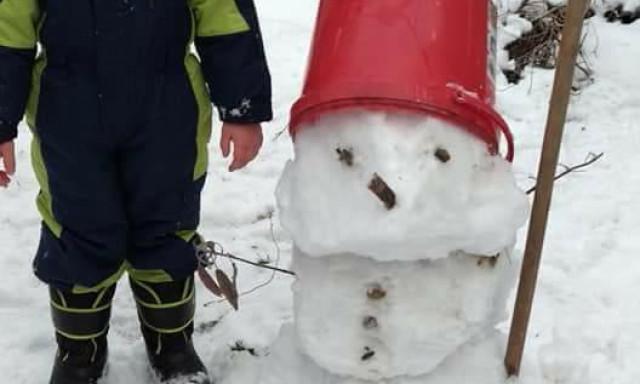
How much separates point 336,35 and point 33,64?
54 cm

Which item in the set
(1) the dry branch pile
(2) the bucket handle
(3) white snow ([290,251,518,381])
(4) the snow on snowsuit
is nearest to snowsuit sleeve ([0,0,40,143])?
(4) the snow on snowsuit

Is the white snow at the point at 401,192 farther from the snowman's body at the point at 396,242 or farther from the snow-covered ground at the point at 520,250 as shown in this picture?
the snow-covered ground at the point at 520,250

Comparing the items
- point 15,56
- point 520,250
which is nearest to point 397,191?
point 15,56

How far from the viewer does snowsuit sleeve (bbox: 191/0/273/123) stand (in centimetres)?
182

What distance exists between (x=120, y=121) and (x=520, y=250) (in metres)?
1.20

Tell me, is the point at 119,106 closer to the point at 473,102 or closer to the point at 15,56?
the point at 15,56

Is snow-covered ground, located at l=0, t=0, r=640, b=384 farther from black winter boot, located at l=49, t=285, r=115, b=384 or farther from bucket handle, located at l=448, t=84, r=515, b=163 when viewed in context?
bucket handle, located at l=448, t=84, r=515, b=163

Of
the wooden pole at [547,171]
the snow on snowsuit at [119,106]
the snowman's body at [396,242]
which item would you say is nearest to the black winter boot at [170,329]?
the snow on snowsuit at [119,106]

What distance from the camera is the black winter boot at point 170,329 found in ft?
7.06

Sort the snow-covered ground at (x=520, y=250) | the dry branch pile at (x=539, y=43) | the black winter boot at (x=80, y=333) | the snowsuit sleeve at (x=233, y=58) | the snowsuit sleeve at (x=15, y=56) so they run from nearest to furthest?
the snowsuit sleeve at (x=15, y=56) < the snowsuit sleeve at (x=233, y=58) < the black winter boot at (x=80, y=333) < the snow-covered ground at (x=520, y=250) < the dry branch pile at (x=539, y=43)

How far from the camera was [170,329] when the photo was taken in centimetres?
220

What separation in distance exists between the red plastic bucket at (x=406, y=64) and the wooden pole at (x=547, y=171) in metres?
0.10

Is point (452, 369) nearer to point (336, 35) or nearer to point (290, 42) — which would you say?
point (336, 35)

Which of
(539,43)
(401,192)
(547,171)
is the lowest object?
(539,43)
